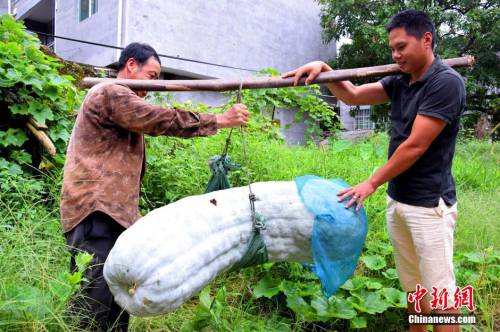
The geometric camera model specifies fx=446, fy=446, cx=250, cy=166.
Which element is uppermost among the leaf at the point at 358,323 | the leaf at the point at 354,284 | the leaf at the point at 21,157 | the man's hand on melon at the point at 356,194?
the man's hand on melon at the point at 356,194

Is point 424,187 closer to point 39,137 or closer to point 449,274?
point 449,274

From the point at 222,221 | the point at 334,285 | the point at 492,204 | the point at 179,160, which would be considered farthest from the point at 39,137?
the point at 492,204

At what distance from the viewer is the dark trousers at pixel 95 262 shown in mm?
2416

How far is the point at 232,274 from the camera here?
377cm

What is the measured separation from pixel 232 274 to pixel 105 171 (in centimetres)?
171

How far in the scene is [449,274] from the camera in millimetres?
2531

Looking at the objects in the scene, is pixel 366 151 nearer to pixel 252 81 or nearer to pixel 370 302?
pixel 370 302

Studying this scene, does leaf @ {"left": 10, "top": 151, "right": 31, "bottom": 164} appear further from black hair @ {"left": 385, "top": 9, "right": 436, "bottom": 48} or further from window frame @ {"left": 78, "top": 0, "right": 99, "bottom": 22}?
window frame @ {"left": 78, "top": 0, "right": 99, "bottom": 22}

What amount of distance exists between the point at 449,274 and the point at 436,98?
3.27 feet

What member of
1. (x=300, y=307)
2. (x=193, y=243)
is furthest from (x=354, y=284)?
Answer: (x=193, y=243)

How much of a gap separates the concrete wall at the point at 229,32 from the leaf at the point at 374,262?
27.9 feet

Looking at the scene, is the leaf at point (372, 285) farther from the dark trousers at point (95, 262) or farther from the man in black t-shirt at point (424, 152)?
the dark trousers at point (95, 262)

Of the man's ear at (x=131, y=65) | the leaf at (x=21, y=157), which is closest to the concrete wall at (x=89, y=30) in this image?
the leaf at (x=21, y=157)

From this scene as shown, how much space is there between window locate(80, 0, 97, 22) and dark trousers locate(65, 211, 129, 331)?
34.0ft
